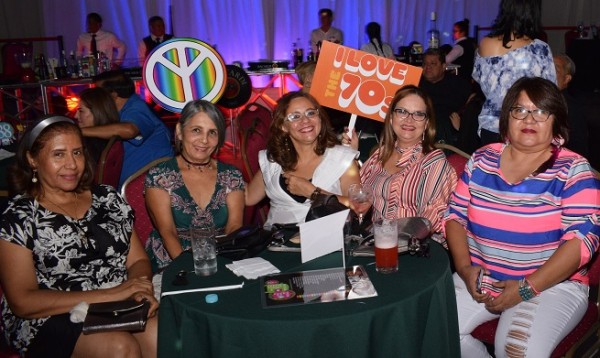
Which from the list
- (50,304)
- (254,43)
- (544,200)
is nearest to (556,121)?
(544,200)

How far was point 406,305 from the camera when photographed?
1.91 m

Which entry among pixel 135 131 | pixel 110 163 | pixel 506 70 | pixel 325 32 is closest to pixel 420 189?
pixel 506 70

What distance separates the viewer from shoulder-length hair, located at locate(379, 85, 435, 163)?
2.96m

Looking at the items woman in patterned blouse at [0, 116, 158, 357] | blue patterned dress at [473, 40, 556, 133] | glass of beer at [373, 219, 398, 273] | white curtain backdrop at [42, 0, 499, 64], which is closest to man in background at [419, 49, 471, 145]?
blue patterned dress at [473, 40, 556, 133]

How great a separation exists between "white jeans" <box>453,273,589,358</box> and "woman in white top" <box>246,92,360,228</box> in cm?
95

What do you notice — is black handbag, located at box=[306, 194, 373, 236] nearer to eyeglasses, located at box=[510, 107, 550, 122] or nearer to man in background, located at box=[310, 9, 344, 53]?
eyeglasses, located at box=[510, 107, 550, 122]

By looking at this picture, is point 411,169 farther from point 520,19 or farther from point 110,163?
point 110,163

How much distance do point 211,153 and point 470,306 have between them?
1.49m

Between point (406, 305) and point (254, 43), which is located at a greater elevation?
point (254, 43)

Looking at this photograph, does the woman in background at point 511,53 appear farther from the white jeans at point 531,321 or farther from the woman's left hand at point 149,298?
the woman's left hand at point 149,298

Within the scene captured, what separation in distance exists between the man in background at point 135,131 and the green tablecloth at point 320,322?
216 centimetres

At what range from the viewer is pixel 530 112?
2424mm

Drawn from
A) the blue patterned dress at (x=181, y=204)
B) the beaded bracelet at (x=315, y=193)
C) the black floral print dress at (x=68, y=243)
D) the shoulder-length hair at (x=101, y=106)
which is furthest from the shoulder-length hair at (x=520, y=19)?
the shoulder-length hair at (x=101, y=106)

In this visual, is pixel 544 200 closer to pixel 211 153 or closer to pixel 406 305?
pixel 406 305
